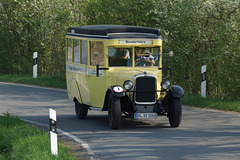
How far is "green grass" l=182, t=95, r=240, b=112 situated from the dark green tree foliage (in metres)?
0.90

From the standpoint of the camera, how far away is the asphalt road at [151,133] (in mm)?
10422

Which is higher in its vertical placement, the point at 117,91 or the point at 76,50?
A: the point at 76,50

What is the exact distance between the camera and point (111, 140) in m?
12.0

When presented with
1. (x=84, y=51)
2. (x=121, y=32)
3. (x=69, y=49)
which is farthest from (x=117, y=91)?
(x=69, y=49)

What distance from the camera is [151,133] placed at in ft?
42.4

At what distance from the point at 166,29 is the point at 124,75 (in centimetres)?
930

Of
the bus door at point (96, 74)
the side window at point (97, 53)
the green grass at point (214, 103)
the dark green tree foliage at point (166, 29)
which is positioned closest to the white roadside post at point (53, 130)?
the bus door at point (96, 74)

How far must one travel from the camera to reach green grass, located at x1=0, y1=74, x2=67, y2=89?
84.1 feet

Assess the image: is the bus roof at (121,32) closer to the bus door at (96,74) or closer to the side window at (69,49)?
the bus door at (96,74)

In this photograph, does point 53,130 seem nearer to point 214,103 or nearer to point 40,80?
point 214,103

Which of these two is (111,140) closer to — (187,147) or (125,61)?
(187,147)

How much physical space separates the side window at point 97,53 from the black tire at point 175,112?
2.05 metres

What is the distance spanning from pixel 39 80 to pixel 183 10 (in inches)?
326

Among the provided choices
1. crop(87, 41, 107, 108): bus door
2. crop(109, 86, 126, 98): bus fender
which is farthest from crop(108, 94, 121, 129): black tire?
Result: crop(87, 41, 107, 108): bus door
